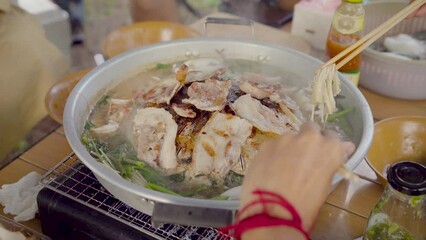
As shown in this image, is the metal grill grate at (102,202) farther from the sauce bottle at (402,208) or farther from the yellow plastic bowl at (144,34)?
the yellow plastic bowl at (144,34)

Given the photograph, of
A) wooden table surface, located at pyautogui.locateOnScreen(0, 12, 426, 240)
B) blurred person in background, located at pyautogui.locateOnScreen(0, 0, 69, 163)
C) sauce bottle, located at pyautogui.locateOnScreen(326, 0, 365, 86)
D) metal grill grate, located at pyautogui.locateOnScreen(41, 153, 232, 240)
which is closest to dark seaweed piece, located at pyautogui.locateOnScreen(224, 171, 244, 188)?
metal grill grate, located at pyautogui.locateOnScreen(41, 153, 232, 240)

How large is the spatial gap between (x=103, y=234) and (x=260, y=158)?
56 centimetres

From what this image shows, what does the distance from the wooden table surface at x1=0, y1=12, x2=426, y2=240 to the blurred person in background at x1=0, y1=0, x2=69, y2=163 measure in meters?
0.97

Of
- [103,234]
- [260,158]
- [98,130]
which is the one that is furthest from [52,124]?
[260,158]

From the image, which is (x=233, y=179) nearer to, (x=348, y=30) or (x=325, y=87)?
(x=325, y=87)

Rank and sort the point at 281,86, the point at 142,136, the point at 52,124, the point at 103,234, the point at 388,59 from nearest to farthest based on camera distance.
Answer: the point at 103,234 < the point at 142,136 < the point at 281,86 < the point at 388,59 < the point at 52,124

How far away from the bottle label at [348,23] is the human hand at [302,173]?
969 mm

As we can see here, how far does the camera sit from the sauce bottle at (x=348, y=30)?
5.72 feet

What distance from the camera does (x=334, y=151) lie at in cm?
88

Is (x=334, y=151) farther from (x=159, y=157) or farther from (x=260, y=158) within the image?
(x=159, y=157)

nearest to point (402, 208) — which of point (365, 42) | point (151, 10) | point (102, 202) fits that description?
point (365, 42)

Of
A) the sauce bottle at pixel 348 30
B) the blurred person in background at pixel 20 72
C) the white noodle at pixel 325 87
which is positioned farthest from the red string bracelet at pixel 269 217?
the blurred person in background at pixel 20 72

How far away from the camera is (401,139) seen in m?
Answer: 1.62

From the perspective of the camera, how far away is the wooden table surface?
55.3 inches
